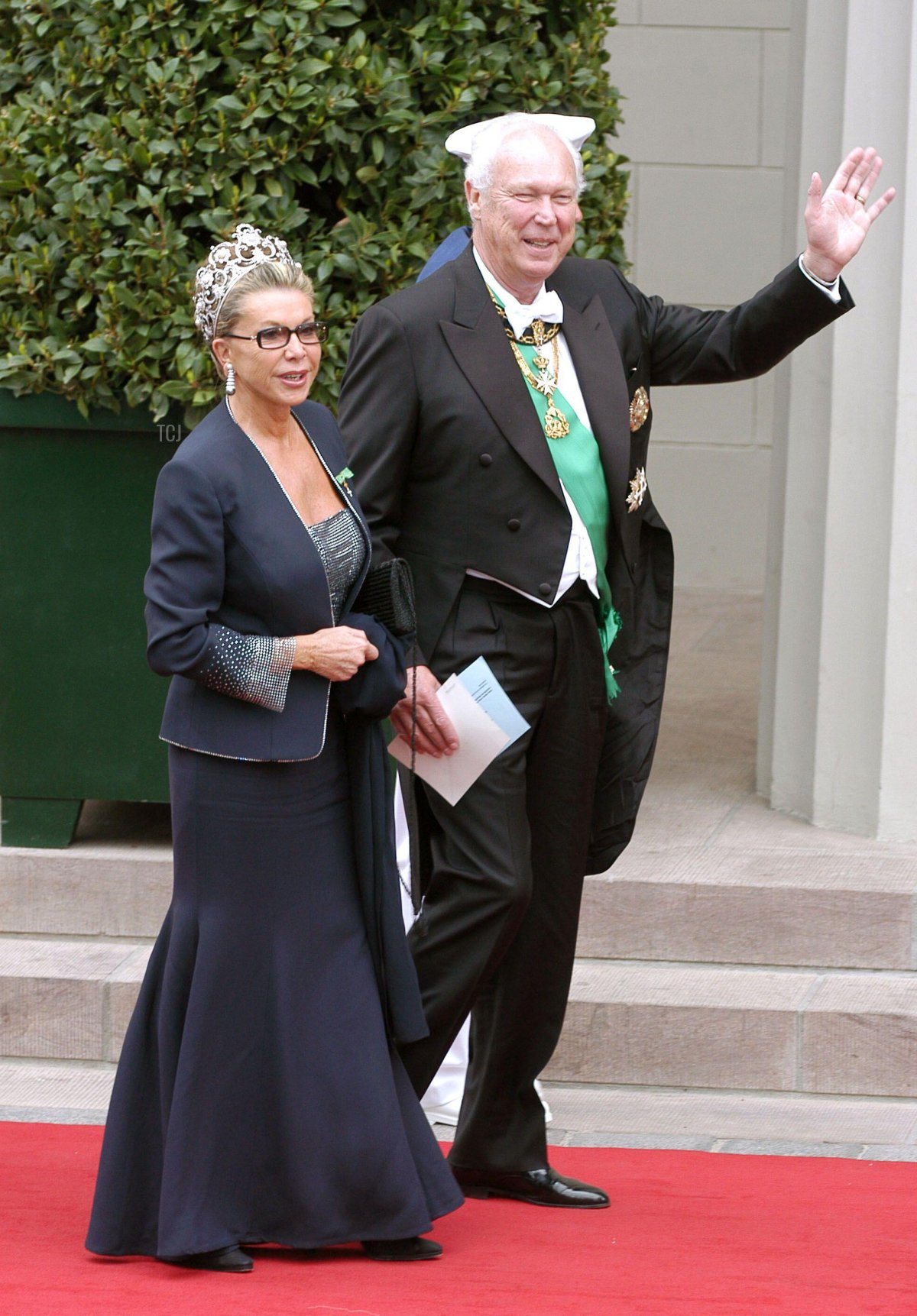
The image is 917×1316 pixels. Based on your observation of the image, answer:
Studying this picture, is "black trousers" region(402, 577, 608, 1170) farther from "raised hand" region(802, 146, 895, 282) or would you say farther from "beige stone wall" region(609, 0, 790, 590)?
"beige stone wall" region(609, 0, 790, 590)

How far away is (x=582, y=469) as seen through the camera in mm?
3855

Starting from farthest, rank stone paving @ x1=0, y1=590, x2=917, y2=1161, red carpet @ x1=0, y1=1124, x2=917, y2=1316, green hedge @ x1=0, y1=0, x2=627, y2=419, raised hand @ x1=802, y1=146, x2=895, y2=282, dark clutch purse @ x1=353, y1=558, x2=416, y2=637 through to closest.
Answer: green hedge @ x1=0, y1=0, x2=627, y2=419
stone paving @ x1=0, y1=590, x2=917, y2=1161
raised hand @ x1=802, y1=146, x2=895, y2=282
dark clutch purse @ x1=353, y1=558, x2=416, y2=637
red carpet @ x1=0, y1=1124, x2=917, y2=1316

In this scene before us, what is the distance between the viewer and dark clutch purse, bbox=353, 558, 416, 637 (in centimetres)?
369

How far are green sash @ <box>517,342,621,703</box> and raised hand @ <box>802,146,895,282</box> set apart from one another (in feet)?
1.77

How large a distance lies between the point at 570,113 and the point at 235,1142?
2.82m

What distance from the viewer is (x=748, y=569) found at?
29.3ft

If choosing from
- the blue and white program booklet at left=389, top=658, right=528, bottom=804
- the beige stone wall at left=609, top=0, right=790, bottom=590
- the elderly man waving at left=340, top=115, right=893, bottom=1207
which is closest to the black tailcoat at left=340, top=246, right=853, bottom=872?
the elderly man waving at left=340, top=115, right=893, bottom=1207

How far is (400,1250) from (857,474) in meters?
2.62

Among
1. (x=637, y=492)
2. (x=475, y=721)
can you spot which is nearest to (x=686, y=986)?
(x=475, y=721)

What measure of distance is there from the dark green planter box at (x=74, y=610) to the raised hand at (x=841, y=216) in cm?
190

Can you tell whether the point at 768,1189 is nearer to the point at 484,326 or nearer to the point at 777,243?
the point at 484,326

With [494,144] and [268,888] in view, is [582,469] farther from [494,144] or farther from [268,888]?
[268,888]

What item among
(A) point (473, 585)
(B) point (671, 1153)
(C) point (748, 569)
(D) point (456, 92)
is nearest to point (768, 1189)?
(B) point (671, 1153)

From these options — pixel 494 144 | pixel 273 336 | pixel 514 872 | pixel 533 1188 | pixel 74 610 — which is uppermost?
pixel 494 144
